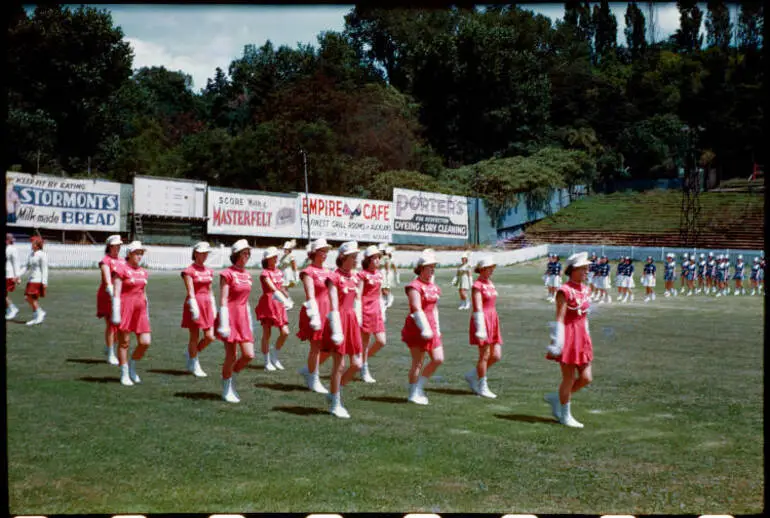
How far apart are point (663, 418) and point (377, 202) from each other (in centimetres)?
1265

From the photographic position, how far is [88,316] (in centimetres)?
1830

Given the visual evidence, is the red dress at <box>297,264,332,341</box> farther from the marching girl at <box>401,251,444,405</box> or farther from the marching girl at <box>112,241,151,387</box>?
the marching girl at <box>112,241,151,387</box>

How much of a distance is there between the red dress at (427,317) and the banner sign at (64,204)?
9.35 metres

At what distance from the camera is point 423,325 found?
9.54m

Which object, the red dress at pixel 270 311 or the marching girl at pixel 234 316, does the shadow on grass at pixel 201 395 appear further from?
the red dress at pixel 270 311

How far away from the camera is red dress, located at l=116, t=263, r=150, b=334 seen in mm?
10656

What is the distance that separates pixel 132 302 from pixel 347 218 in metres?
8.81

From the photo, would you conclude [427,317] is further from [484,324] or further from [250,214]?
[250,214]

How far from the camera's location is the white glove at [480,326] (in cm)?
1001

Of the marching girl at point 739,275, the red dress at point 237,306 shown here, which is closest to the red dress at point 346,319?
the red dress at point 237,306

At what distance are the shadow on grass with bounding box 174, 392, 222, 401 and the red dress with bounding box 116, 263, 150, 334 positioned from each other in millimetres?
1079

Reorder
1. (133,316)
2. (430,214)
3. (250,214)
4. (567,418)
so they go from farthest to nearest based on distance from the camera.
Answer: (250,214) → (430,214) → (133,316) → (567,418)

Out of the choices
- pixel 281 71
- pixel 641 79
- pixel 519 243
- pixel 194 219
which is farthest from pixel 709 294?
pixel 281 71

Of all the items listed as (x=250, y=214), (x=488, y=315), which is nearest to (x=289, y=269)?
(x=250, y=214)
